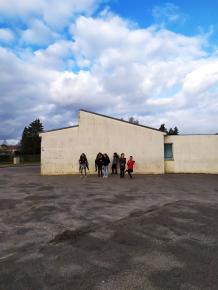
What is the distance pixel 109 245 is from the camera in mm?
6113

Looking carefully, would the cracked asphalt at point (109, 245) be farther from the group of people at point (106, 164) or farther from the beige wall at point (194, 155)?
the beige wall at point (194, 155)

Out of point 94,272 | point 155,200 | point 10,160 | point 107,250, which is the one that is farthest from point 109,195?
point 10,160

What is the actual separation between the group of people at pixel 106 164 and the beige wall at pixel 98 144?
0.95 metres

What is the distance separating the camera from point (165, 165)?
24.2m

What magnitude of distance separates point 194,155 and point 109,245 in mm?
19214

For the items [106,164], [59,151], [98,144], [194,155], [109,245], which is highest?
[98,144]

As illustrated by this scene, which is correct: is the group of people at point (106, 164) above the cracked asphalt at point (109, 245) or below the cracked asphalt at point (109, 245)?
above

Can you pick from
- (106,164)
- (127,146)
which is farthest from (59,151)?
(127,146)

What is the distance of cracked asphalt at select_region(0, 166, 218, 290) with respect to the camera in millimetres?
4520

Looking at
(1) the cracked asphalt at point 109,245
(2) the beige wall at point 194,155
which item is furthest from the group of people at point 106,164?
(1) the cracked asphalt at point 109,245

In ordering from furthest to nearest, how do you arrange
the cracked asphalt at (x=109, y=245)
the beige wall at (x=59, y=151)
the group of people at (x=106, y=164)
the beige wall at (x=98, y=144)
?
the beige wall at (x=59, y=151)
the beige wall at (x=98, y=144)
the group of people at (x=106, y=164)
the cracked asphalt at (x=109, y=245)

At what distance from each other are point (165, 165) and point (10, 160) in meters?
39.6

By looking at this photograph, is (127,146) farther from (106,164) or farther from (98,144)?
(106,164)

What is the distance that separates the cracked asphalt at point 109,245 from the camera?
4.52 m
